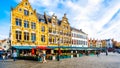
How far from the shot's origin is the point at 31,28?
121 ft

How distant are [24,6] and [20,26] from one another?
5.12 metres

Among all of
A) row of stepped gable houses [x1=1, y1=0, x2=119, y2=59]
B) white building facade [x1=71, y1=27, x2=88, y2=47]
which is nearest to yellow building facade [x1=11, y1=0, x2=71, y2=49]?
row of stepped gable houses [x1=1, y1=0, x2=119, y2=59]

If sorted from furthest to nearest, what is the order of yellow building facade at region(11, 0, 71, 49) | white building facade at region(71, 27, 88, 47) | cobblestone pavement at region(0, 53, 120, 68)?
white building facade at region(71, 27, 88, 47)
yellow building facade at region(11, 0, 71, 49)
cobblestone pavement at region(0, 53, 120, 68)

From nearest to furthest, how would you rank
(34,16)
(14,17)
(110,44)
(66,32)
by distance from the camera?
1. (14,17)
2. (34,16)
3. (66,32)
4. (110,44)

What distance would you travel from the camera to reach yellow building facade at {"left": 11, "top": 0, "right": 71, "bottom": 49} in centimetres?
3259

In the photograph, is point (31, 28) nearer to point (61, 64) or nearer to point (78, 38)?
point (61, 64)

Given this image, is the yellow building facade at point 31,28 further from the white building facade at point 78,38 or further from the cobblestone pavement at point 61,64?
the cobblestone pavement at point 61,64

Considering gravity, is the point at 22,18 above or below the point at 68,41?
above

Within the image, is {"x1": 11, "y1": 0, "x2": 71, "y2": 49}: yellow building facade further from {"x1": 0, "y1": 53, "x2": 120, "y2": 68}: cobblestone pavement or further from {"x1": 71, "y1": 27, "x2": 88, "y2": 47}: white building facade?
{"x1": 0, "y1": 53, "x2": 120, "y2": 68}: cobblestone pavement

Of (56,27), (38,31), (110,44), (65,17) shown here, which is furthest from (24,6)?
(110,44)

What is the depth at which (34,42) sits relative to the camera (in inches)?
1464

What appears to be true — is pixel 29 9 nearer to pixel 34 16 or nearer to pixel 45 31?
pixel 34 16

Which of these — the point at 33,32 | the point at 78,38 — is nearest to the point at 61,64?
the point at 33,32

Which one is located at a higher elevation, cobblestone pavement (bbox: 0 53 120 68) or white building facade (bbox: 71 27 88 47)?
white building facade (bbox: 71 27 88 47)
